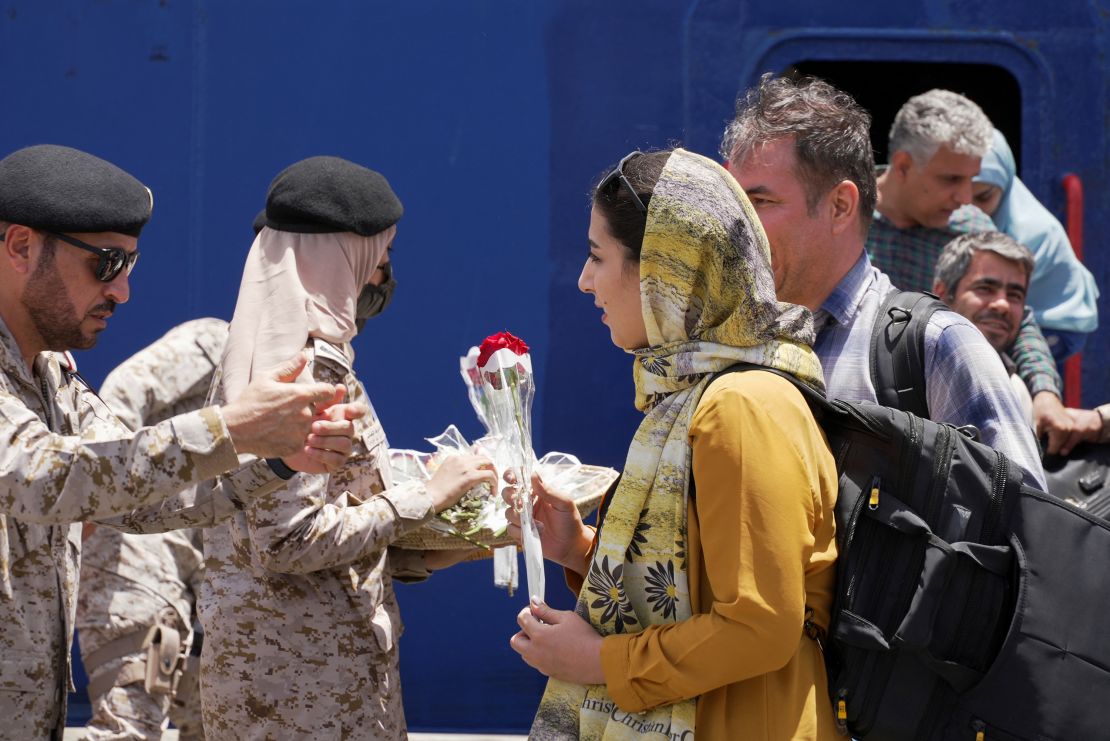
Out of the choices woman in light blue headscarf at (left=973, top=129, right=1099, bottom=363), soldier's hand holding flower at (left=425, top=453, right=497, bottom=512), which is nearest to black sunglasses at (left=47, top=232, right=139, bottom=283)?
soldier's hand holding flower at (left=425, top=453, right=497, bottom=512)

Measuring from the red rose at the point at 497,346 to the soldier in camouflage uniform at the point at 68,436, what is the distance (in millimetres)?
421

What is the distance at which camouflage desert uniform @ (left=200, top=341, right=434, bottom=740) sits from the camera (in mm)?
2936

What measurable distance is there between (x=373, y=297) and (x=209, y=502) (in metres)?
0.90

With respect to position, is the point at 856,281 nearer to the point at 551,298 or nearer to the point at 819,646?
the point at 819,646

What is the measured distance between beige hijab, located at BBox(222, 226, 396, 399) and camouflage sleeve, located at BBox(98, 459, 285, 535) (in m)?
0.29

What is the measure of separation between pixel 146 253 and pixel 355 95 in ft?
3.35

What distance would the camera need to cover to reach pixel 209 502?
9.00 feet

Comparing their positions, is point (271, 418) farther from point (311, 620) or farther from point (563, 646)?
point (311, 620)

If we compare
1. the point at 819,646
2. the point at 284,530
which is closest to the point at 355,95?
the point at 284,530

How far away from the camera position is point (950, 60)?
5.06 m

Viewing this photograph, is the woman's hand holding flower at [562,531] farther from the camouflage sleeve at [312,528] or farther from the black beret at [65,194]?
the black beret at [65,194]

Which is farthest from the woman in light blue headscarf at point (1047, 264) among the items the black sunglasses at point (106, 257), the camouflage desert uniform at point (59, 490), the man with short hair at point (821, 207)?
the black sunglasses at point (106, 257)

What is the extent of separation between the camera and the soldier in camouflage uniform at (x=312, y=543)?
9.65 feet

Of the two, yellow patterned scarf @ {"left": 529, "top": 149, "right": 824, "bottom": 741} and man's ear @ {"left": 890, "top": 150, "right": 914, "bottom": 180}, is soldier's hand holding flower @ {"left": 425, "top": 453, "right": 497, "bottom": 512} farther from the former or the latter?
man's ear @ {"left": 890, "top": 150, "right": 914, "bottom": 180}
